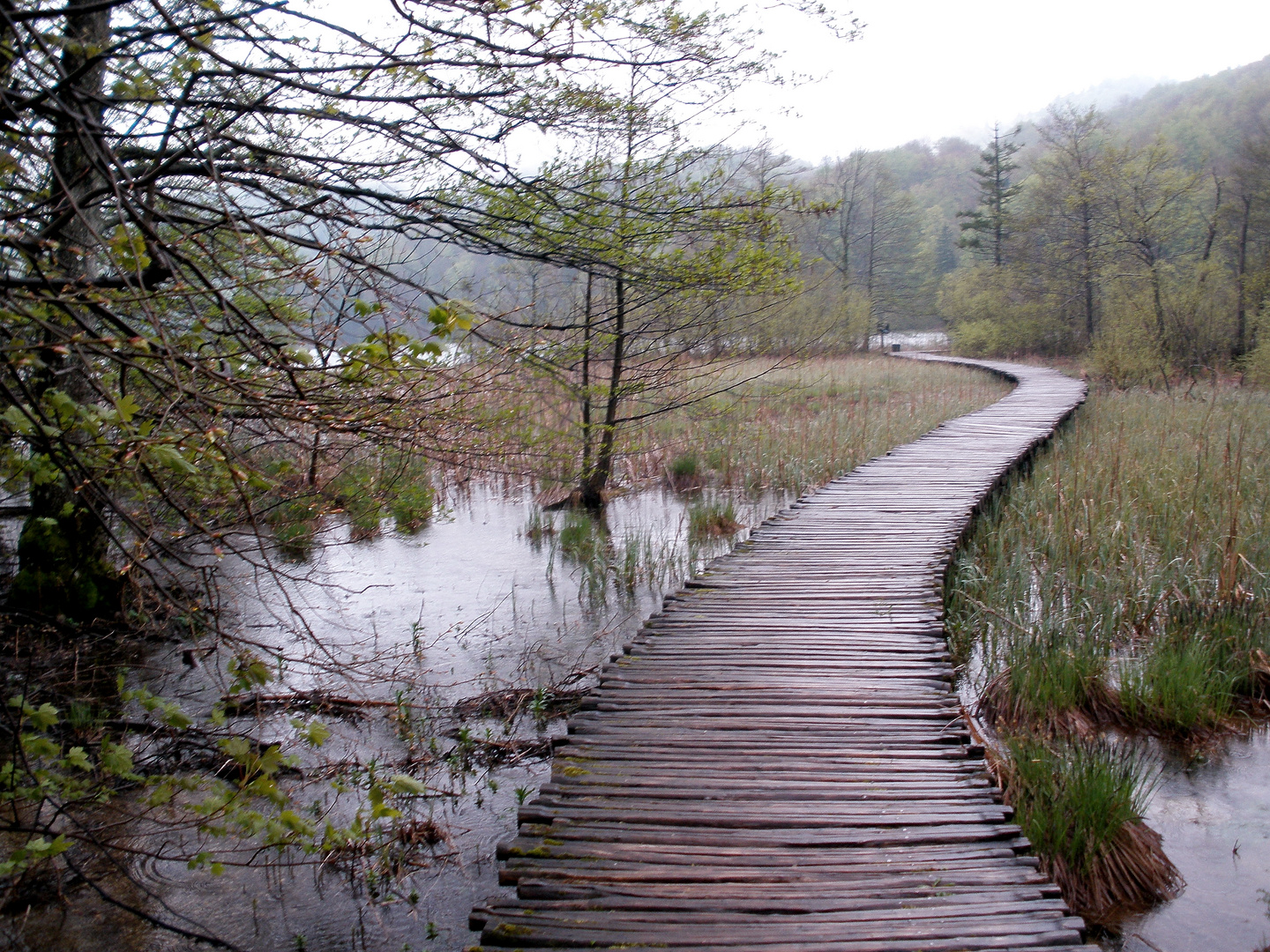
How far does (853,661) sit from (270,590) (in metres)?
4.86

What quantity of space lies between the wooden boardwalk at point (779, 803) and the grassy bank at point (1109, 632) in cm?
57

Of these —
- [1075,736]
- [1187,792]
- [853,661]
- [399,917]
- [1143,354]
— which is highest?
[1143,354]

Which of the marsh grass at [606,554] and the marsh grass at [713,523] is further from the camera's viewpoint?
the marsh grass at [713,523]

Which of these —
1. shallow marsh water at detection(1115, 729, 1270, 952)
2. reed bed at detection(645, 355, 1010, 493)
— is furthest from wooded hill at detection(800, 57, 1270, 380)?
shallow marsh water at detection(1115, 729, 1270, 952)

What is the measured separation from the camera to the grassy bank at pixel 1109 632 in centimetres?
324

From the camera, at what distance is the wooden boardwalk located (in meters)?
2.20

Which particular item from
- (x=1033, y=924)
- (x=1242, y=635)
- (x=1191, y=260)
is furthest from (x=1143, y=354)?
(x=1033, y=924)

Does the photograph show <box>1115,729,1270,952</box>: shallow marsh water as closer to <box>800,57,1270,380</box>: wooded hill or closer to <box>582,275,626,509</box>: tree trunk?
<box>800,57,1270,380</box>: wooded hill

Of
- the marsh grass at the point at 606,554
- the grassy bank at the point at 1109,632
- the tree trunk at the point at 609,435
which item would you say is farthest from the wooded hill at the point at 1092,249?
the marsh grass at the point at 606,554

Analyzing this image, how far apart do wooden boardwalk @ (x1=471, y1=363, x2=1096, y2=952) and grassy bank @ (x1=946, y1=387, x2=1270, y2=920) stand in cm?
57

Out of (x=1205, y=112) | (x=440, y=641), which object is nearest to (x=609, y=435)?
(x=440, y=641)

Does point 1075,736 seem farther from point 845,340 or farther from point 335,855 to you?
point 845,340

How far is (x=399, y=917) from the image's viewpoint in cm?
319

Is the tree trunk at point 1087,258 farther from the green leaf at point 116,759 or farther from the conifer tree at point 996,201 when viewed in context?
the green leaf at point 116,759
